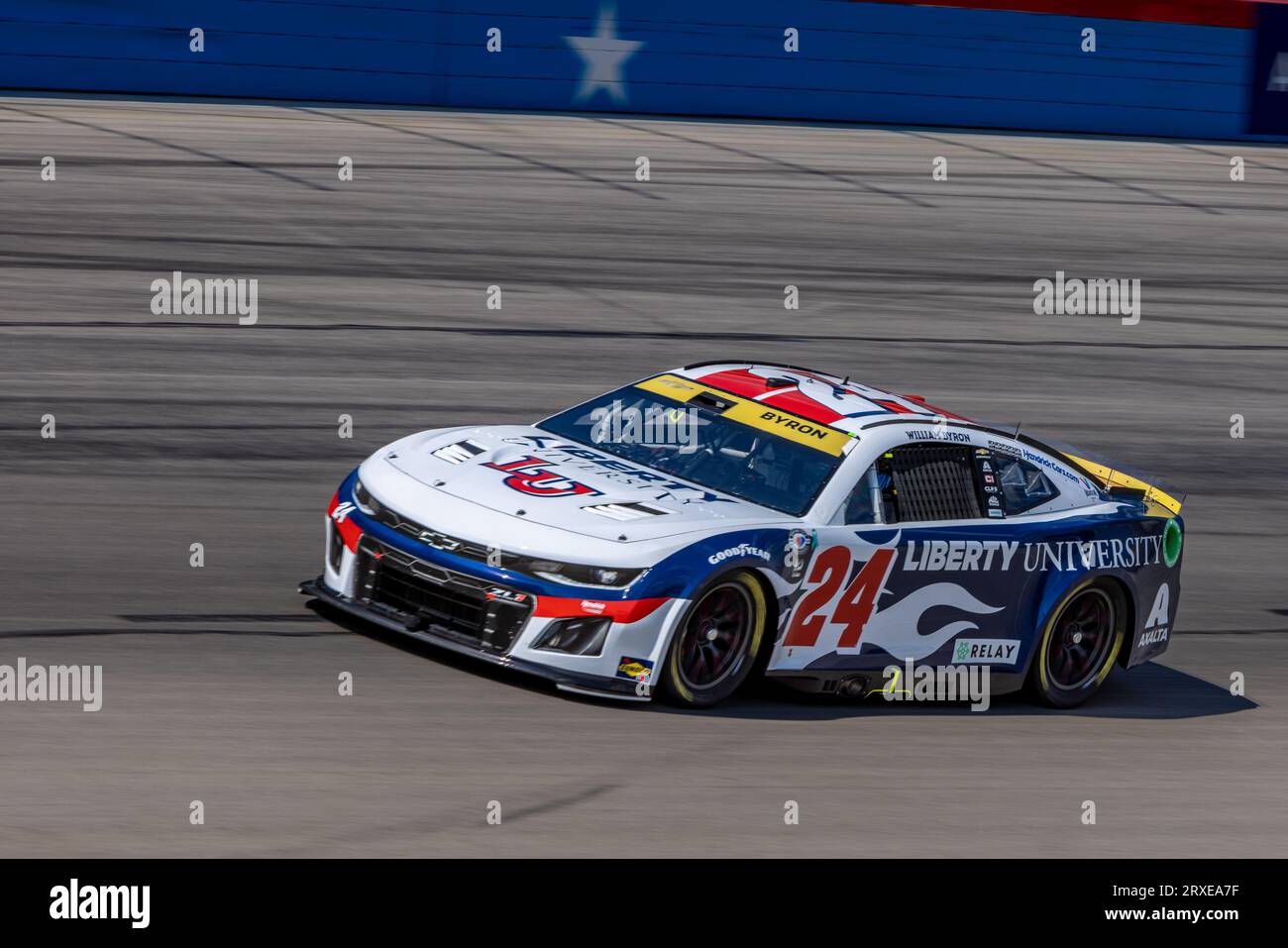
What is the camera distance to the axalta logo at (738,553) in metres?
7.42

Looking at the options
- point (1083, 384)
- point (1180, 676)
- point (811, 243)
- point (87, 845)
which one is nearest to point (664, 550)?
point (87, 845)

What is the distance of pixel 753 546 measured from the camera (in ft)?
24.8

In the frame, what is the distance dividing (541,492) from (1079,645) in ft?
9.43

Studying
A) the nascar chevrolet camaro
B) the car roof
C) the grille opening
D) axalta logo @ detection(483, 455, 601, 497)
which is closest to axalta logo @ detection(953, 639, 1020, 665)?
the nascar chevrolet camaro

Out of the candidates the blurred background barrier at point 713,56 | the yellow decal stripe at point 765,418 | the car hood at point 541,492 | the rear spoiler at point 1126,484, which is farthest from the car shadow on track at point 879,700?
the blurred background barrier at point 713,56

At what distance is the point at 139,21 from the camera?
19797 mm

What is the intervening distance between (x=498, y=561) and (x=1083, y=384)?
9.20 m

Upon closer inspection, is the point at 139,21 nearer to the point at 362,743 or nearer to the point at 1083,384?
the point at 1083,384

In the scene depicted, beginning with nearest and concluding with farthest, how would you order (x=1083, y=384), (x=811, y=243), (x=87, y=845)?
1. (x=87, y=845)
2. (x=1083, y=384)
3. (x=811, y=243)

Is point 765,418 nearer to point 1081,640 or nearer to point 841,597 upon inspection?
point 841,597

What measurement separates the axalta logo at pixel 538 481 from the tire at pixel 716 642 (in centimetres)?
71
